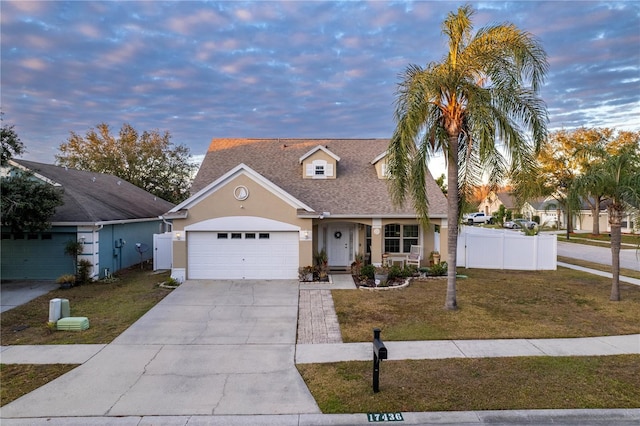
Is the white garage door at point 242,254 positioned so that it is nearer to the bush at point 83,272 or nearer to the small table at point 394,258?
the bush at point 83,272

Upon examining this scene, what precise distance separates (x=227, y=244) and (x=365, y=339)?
8703mm

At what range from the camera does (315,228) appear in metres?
17.8

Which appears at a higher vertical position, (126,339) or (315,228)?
(315,228)

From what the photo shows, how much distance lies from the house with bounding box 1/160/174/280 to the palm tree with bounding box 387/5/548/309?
12.9 meters

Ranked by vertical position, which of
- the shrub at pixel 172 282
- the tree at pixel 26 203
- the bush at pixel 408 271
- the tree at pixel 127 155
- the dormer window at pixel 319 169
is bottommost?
the shrub at pixel 172 282

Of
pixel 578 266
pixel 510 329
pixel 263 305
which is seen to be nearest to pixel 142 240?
pixel 263 305

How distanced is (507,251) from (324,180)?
9.77 m

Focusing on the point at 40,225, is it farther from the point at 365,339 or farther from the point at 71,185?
the point at 365,339

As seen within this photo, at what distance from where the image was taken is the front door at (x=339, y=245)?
729 inches

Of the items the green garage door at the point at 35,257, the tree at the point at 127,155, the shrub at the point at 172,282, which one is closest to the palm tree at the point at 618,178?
the shrub at the point at 172,282

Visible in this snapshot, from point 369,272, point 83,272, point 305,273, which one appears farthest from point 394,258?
point 83,272

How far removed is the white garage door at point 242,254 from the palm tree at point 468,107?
6319 millimetres

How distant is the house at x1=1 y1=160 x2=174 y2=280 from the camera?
1570 cm

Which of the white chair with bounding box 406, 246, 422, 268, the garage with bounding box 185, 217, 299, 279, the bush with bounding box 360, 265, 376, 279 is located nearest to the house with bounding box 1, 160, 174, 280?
the garage with bounding box 185, 217, 299, 279
